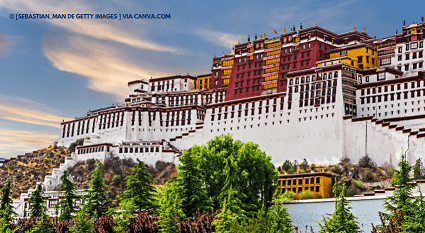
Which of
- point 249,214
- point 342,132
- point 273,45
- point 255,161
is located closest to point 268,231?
point 249,214

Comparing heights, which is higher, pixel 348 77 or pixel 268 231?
pixel 348 77

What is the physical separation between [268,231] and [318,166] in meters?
57.0

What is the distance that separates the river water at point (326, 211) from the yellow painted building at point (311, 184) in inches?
1034

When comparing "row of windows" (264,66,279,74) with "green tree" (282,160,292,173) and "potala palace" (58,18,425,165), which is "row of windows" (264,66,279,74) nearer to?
"potala palace" (58,18,425,165)

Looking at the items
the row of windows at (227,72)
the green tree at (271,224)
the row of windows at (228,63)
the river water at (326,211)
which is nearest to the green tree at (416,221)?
the green tree at (271,224)

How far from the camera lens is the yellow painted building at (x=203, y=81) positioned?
440ft

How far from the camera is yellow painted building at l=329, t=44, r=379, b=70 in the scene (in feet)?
329

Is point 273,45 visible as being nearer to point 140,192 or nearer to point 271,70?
point 271,70

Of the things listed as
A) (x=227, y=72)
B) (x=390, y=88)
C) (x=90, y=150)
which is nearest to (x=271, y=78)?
(x=227, y=72)

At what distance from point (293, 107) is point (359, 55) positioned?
15.4 meters

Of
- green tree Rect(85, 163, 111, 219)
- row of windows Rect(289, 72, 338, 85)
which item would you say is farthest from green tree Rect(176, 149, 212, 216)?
row of windows Rect(289, 72, 338, 85)

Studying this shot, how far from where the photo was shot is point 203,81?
13538 centimetres

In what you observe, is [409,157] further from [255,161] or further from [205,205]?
[205,205]

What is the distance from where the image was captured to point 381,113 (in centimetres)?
9162
